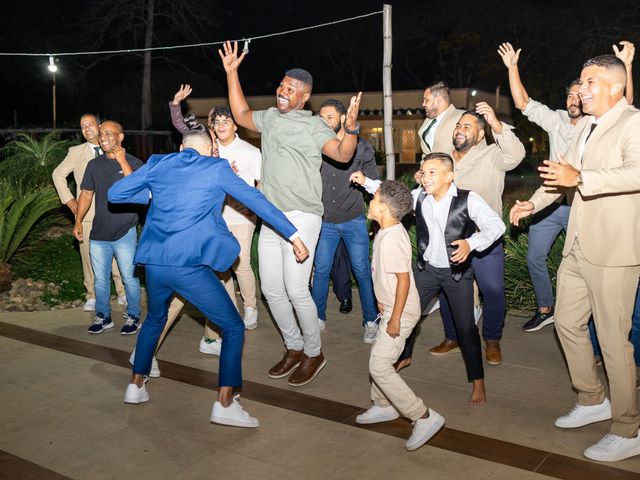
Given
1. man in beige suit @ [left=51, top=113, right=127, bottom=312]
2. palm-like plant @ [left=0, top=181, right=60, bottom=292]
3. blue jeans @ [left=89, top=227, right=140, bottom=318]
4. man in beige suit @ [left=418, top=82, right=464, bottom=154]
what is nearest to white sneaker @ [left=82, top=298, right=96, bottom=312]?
A: man in beige suit @ [left=51, top=113, right=127, bottom=312]

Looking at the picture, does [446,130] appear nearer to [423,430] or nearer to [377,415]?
[377,415]

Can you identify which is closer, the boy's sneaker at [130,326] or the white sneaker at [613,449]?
the white sneaker at [613,449]

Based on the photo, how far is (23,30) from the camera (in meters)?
35.5

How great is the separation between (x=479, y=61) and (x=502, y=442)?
4403 centimetres

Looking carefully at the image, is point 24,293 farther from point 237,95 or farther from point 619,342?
point 619,342

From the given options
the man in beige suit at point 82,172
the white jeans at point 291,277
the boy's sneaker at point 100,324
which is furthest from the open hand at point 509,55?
the boy's sneaker at point 100,324

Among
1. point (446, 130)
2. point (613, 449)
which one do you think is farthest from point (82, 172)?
point (613, 449)

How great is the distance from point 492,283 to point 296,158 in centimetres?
184

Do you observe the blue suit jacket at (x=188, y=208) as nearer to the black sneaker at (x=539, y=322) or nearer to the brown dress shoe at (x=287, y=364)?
the brown dress shoe at (x=287, y=364)

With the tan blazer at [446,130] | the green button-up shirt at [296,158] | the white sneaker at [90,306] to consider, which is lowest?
the white sneaker at [90,306]

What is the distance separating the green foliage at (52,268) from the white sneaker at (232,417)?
4.40 metres

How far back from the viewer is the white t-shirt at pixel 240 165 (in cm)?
662

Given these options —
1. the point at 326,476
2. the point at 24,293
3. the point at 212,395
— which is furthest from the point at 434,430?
the point at 24,293

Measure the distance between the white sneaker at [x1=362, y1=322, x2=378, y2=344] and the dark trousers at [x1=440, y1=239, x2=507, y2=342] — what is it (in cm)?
102
